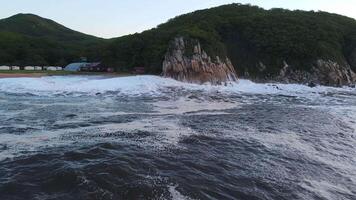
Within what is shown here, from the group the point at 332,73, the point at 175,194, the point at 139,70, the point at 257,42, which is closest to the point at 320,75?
the point at 332,73

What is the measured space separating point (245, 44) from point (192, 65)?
66.9 feet

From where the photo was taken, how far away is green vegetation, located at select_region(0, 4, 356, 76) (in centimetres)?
6856

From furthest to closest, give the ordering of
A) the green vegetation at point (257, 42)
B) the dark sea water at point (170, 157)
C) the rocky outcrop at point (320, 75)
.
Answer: the green vegetation at point (257, 42) → the rocky outcrop at point (320, 75) → the dark sea water at point (170, 157)

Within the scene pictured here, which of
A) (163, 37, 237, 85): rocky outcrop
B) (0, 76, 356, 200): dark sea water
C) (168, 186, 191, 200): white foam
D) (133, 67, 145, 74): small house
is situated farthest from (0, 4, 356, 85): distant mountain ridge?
(168, 186, 191, 200): white foam

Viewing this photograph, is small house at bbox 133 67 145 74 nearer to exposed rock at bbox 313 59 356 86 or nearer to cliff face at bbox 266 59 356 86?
cliff face at bbox 266 59 356 86

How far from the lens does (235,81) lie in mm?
59750

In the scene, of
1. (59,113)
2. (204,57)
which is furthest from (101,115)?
(204,57)

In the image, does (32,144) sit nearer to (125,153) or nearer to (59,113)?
(125,153)

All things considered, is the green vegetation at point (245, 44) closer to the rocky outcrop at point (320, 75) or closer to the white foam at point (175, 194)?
the rocky outcrop at point (320, 75)

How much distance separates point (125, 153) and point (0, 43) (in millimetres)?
91095

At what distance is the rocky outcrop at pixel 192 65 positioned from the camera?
55.9 meters

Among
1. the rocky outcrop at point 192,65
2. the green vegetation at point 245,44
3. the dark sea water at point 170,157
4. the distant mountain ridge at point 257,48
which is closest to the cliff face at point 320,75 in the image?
the distant mountain ridge at point 257,48

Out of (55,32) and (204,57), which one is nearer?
(204,57)

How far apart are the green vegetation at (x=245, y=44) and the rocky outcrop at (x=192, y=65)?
2.20 metres
